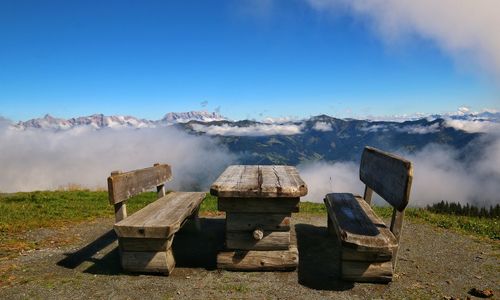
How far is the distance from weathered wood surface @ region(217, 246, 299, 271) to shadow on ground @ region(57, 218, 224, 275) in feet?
0.94

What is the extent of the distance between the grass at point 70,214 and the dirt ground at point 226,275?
2.37 feet

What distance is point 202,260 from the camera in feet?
21.9

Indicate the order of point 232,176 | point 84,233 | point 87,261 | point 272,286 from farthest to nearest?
1. point 84,233
2. point 232,176
3. point 87,261
4. point 272,286

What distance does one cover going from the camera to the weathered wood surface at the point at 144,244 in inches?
228

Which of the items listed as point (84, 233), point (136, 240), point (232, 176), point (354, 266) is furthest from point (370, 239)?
point (84, 233)

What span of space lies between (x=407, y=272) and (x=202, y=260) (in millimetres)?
3698

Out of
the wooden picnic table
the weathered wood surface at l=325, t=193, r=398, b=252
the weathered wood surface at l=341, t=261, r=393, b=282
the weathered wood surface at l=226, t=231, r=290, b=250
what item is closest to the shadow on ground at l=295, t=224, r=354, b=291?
the weathered wood surface at l=341, t=261, r=393, b=282

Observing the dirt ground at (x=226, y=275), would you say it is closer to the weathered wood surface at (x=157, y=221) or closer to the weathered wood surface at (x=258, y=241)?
the weathered wood surface at (x=258, y=241)

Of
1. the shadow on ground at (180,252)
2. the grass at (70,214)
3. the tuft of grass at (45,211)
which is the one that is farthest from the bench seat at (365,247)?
the tuft of grass at (45,211)

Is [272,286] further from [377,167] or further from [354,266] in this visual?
[377,167]

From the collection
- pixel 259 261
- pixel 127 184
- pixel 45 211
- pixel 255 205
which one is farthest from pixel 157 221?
pixel 45 211

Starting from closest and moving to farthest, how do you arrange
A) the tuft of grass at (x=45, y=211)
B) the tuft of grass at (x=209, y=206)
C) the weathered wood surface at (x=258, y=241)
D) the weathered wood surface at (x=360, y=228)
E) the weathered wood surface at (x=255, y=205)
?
the weathered wood surface at (x=360, y=228), the weathered wood surface at (x=255, y=205), the weathered wood surface at (x=258, y=241), the tuft of grass at (x=45, y=211), the tuft of grass at (x=209, y=206)

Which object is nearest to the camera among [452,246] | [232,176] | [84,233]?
[232,176]

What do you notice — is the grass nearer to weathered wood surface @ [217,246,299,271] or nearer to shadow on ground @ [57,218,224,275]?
shadow on ground @ [57,218,224,275]
